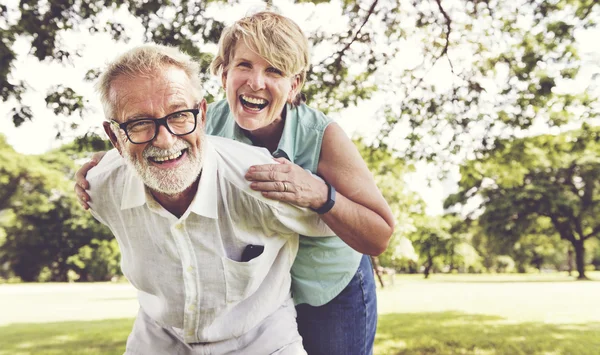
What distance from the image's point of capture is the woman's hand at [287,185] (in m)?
2.04

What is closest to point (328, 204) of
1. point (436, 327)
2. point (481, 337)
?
point (481, 337)

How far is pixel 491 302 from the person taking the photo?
2080 centimetres

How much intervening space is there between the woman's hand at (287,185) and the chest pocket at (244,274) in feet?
0.91

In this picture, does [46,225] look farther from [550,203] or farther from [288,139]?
[288,139]

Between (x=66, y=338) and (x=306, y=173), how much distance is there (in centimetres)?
1260

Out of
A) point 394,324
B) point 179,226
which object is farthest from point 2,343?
point 179,226

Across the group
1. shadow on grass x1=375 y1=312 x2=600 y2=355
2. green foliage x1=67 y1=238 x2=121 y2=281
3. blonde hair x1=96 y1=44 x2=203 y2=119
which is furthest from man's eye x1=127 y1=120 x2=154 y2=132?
green foliage x1=67 y1=238 x2=121 y2=281

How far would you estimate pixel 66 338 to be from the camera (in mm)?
12617

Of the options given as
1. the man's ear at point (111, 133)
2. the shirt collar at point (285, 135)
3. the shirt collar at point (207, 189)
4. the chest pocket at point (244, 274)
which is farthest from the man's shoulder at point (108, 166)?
the chest pocket at point (244, 274)

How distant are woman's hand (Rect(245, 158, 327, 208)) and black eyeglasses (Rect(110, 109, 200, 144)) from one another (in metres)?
0.33

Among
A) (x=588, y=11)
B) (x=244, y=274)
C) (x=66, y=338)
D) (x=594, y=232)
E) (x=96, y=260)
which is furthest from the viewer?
(x=96, y=260)

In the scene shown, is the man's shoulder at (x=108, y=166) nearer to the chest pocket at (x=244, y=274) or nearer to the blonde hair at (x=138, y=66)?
the blonde hair at (x=138, y=66)

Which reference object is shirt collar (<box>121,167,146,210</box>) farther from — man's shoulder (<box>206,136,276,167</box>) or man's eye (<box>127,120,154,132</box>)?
man's shoulder (<box>206,136,276,167</box>)

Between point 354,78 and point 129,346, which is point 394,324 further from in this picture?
point 129,346
